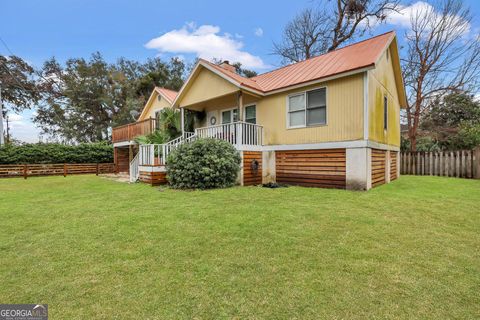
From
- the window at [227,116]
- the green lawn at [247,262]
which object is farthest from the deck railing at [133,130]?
the green lawn at [247,262]

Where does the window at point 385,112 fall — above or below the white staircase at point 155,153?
above

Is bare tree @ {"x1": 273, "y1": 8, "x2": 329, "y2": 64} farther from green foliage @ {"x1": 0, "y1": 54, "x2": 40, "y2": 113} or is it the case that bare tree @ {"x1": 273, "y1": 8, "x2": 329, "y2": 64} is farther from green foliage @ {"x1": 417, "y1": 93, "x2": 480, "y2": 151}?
green foliage @ {"x1": 0, "y1": 54, "x2": 40, "y2": 113}

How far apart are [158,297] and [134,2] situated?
1620 centimetres

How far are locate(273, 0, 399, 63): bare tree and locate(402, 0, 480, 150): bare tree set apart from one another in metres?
2.51

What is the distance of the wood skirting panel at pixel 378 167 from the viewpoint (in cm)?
867

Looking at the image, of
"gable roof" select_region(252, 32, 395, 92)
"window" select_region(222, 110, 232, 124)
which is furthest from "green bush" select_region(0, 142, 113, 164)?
"gable roof" select_region(252, 32, 395, 92)

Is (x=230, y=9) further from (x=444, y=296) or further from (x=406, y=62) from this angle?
(x=444, y=296)

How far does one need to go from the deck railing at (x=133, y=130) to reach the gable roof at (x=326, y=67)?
4.77 metres

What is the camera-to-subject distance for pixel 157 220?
14.8 feet

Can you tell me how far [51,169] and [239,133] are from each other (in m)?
14.6

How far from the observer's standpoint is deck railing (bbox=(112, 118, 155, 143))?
46.9ft

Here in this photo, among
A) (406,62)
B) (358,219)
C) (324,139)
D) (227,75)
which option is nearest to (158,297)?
(358,219)

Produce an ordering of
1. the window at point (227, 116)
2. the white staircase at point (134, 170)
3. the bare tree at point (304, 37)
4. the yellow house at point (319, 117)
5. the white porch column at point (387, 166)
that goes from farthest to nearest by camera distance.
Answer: the bare tree at point (304, 37) < the window at point (227, 116) < the white staircase at point (134, 170) < the white porch column at point (387, 166) < the yellow house at point (319, 117)

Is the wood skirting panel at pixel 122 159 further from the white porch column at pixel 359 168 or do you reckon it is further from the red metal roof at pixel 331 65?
the white porch column at pixel 359 168
